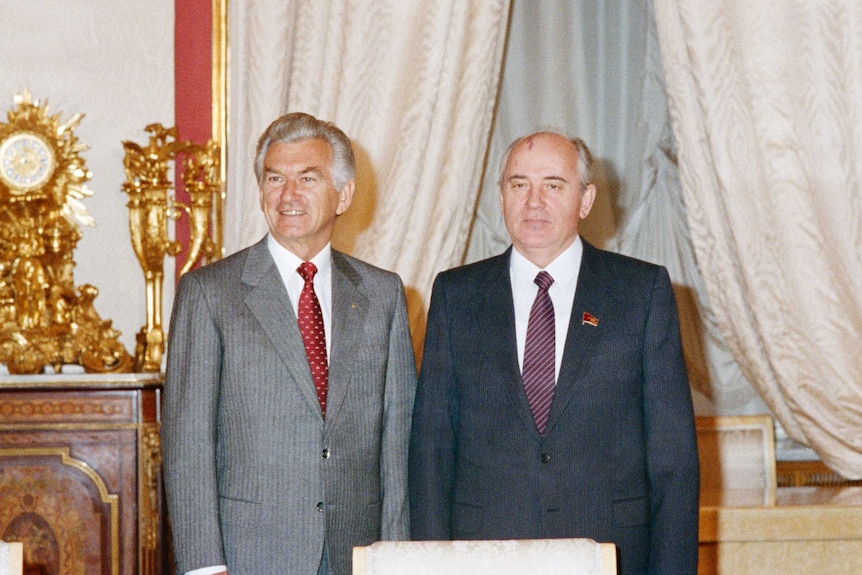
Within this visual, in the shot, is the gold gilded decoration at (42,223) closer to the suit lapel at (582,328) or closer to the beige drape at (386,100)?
the beige drape at (386,100)

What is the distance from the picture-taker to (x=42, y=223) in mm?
4078

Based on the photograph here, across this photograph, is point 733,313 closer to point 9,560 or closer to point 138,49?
point 138,49

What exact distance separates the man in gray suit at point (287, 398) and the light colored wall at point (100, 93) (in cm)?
171

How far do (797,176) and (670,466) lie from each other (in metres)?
1.86

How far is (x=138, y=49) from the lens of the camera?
4199mm

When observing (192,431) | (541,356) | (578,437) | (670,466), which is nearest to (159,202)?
(192,431)

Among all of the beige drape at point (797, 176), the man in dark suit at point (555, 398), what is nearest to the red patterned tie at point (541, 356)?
the man in dark suit at point (555, 398)

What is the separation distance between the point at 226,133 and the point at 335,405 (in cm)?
190

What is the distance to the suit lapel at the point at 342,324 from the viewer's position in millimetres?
2467

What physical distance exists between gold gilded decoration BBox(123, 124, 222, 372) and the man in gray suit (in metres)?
1.49

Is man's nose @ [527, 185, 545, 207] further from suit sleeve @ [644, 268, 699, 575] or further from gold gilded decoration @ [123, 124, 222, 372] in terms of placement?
gold gilded decoration @ [123, 124, 222, 372]

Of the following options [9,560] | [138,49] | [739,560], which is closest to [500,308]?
[9,560]

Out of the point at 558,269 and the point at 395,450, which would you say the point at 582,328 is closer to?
the point at 558,269

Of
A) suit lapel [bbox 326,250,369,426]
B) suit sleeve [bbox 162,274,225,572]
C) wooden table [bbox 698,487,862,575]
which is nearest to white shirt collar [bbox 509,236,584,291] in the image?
suit lapel [bbox 326,250,369,426]
